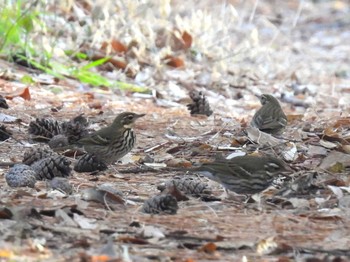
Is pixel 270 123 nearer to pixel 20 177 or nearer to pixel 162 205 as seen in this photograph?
pixel 20 177

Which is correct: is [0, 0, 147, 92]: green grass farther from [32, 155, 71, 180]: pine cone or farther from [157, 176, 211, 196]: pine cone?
[157, 176, 211, 196]: pine cone

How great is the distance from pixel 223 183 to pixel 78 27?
5980 millimetres

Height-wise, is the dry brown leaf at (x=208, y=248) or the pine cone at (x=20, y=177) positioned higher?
the dry brown leaf at (x=208, y=248)

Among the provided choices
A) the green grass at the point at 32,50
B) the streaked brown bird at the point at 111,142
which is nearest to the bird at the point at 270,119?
the streaked brown bird at the point at 111,142

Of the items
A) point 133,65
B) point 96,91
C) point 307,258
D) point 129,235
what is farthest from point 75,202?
point 133,65

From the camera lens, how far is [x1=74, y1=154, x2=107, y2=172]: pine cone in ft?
20.4

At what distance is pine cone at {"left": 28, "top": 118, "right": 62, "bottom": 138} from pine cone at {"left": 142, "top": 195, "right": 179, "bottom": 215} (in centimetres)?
234

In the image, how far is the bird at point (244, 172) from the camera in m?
5.41

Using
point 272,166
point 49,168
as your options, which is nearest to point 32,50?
point 49,168

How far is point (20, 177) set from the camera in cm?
548

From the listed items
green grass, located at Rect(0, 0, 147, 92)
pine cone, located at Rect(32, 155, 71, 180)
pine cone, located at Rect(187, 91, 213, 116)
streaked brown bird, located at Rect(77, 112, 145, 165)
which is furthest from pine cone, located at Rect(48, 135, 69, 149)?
green grass, located at Rect(0, 0, 147, 92)

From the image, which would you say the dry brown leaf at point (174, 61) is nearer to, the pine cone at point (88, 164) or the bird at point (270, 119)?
the bird at point (270, 119)

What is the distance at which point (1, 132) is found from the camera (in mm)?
7027

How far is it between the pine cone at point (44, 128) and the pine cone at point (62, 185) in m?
1.66
